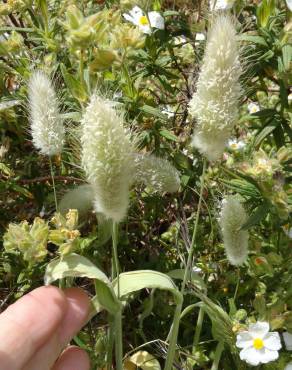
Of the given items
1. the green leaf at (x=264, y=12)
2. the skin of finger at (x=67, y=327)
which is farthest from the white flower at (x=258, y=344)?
the green leaf at (x=264, y=12)

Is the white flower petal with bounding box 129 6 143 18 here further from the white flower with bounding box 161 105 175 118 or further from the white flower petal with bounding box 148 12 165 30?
the white flower with bounding box 161 105 175 118

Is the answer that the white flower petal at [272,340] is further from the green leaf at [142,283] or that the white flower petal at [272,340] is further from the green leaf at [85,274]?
the green leaf at [85,274]

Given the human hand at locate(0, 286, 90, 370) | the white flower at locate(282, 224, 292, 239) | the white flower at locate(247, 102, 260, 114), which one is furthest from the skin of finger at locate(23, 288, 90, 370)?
the white flower at locate(247, 102, 260, 114)

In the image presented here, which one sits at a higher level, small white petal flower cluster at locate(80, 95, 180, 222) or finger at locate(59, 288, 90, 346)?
small white petal flower cluster at locate(80, 95, 180, 222)

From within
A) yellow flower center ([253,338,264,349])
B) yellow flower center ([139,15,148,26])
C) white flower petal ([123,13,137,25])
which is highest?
white flower petal ([123,13,137,25])

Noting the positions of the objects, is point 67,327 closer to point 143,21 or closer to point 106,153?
point 106,153

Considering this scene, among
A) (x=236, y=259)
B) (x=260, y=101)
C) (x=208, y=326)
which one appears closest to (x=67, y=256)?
(x=236, y=259)

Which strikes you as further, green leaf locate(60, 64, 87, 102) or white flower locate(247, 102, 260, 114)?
white flower locate(247, 102, 260, 114)
